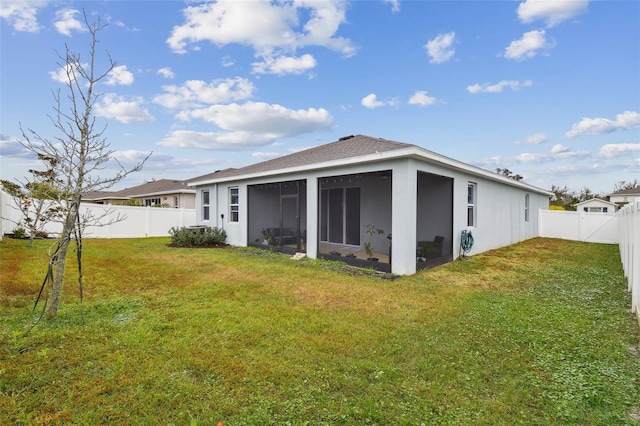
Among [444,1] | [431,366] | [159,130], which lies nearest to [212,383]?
[431,366]

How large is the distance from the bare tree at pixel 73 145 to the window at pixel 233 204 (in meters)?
8.68

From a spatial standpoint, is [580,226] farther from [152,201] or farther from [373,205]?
[152,201]

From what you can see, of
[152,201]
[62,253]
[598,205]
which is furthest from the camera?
[598,205]

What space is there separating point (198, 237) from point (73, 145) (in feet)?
29.2

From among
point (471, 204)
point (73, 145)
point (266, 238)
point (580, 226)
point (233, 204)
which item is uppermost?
point (73, 145)

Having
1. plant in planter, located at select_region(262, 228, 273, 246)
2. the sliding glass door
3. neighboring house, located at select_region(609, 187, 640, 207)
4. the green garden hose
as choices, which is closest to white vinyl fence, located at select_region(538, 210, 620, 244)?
the green garden hose

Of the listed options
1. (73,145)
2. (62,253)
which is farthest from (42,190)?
(62,253)

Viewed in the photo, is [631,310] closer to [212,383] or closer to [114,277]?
[212,383]

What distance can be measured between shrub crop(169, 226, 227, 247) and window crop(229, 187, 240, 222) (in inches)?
28.8

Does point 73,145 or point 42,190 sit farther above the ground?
point 73,145

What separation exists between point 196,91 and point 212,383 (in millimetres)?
11338

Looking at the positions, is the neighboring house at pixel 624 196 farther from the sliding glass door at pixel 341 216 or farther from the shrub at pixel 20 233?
the shrub at pixel 20 233

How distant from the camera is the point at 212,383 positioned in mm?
2717

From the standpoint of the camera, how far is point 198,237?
12531 millimetres
